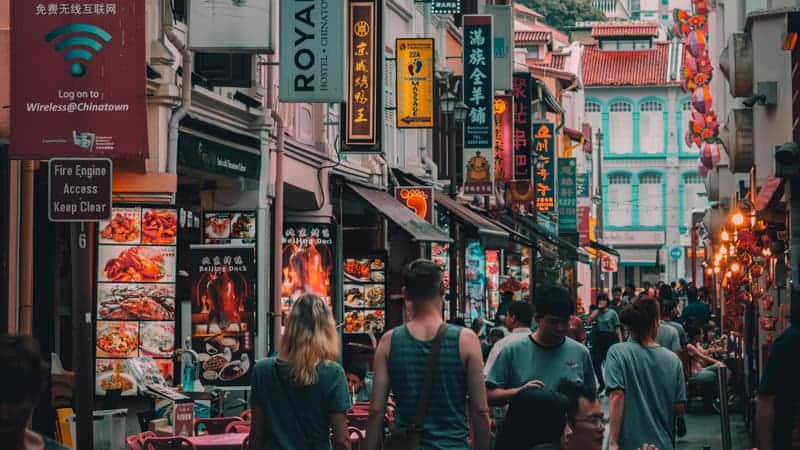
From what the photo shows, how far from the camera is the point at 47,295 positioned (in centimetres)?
1533

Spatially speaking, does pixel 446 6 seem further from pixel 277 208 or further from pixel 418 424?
pixel 418 424

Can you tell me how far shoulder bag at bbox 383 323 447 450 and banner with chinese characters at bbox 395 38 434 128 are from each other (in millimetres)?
19909

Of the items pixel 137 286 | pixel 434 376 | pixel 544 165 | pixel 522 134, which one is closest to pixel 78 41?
pixel 137 286

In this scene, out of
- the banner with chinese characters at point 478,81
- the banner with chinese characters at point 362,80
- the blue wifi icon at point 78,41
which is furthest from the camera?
the banner with chinese characters at point 478,81

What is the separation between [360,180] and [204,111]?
9.18 meters

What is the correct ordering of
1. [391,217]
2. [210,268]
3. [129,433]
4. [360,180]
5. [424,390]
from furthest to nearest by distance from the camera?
1. [360,180]
2. [391,217]
3. [210,268]
4. [129,433]
5. [424,390]

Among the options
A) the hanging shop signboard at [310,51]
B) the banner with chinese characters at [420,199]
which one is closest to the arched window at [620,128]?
the banner with chinese characters at [420,199]

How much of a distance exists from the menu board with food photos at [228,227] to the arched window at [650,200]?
239 ft

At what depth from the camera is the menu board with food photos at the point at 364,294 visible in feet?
83.3

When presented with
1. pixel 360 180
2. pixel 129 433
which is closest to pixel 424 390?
pixel 129 433

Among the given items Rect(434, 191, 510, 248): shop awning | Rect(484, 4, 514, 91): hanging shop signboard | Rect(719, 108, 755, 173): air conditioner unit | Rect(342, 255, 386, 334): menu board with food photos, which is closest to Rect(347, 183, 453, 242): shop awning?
Rect(342, 255, 386, 334): menu board with food photos

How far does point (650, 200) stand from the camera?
91500mm

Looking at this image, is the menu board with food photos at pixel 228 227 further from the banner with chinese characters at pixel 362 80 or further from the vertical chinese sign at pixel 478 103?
the vertical chinese sign at pixel 478 103

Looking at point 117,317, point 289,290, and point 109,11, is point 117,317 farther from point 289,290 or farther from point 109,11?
point 289,290
